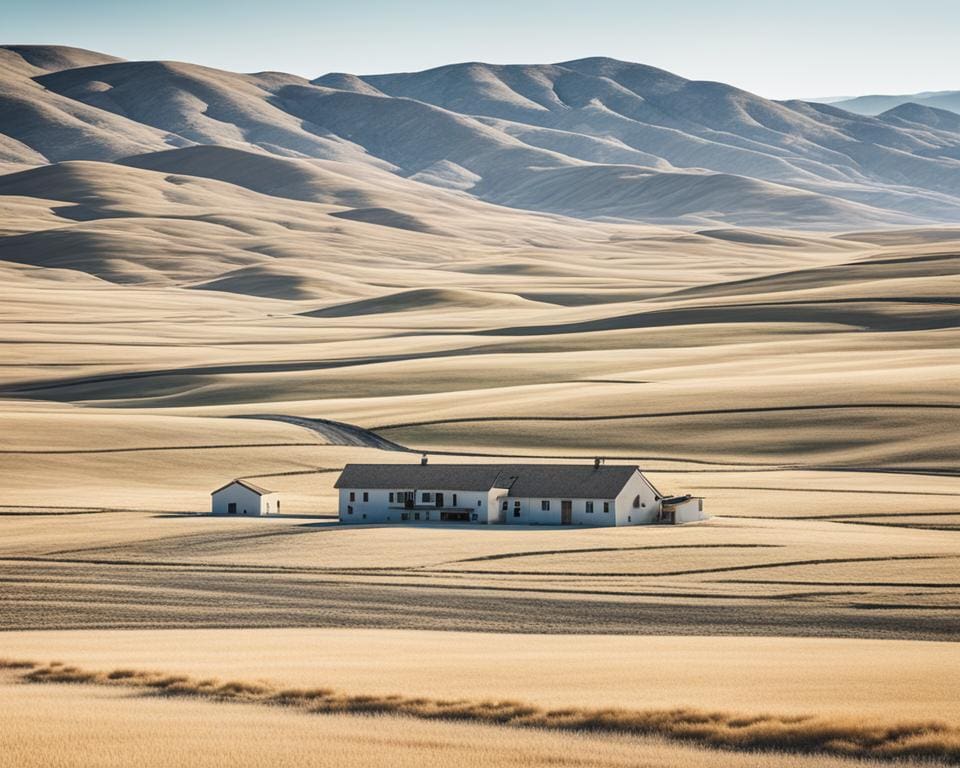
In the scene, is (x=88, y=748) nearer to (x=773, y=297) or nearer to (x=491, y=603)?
(x=491, y=603)

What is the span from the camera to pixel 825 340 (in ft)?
411

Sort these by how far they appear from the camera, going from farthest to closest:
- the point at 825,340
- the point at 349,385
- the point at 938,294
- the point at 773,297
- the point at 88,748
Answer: the point at 773,297, the point at 938,294, the point at 825,340, the point at 349,385, the point at 88,748

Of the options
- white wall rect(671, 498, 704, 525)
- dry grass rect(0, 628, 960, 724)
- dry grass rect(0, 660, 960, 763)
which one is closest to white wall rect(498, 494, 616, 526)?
white wall rect(671, 498, 704, 525)

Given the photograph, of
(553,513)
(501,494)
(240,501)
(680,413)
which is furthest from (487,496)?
(680,413)

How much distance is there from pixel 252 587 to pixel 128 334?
400 ft

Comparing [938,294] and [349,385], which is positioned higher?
[938,294]

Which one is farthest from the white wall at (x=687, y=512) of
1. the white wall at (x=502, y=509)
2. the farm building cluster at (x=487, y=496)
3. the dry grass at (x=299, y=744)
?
the dry grass at (x=299, y=744)

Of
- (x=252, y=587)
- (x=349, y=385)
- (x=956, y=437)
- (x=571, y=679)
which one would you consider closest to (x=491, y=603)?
(x=252, y=587)

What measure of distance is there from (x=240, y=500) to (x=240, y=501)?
75 mm

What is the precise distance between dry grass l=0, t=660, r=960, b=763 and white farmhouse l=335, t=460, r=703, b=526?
1432 inches

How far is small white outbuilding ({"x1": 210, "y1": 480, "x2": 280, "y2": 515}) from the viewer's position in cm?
6588

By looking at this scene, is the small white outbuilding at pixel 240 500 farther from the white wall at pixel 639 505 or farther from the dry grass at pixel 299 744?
the dry grass at pixel 299 744

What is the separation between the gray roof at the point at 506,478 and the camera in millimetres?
63688

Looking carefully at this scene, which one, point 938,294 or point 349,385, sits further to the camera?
point 938,294
